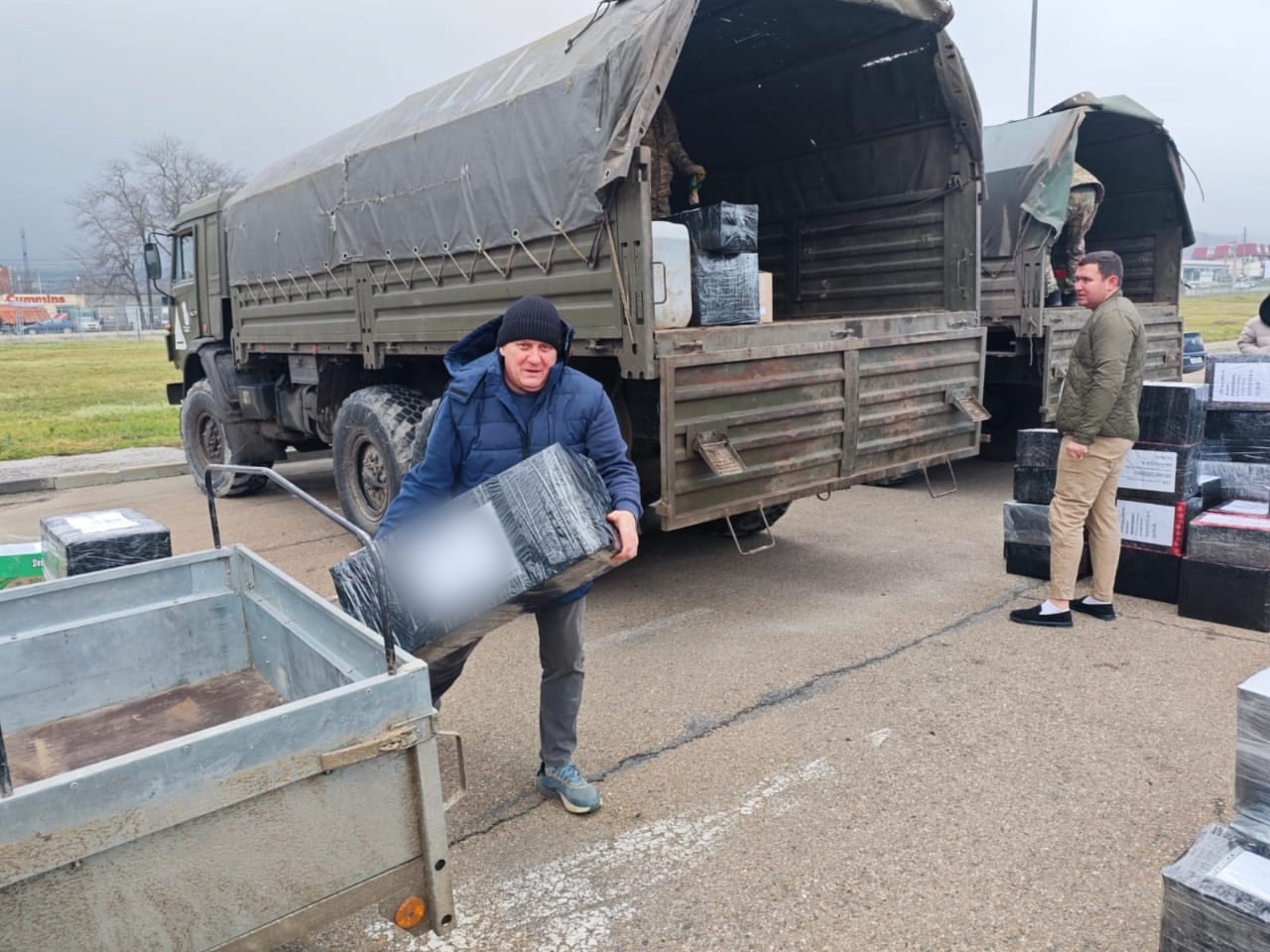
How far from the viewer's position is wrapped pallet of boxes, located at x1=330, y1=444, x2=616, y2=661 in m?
2.35

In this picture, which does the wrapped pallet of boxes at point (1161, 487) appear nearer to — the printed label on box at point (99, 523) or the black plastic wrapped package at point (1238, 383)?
the black plastic wrapped package at point (1238, 383)

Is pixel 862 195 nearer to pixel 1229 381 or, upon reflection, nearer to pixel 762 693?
pixel 1229 381

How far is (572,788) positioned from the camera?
307 cm

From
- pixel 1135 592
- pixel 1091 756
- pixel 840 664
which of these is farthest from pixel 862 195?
pixel 1091 756

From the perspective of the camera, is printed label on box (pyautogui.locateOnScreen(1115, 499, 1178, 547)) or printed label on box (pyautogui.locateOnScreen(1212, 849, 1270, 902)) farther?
printed label on box (pyautogui.locateOnScreen(1115, 499, 1178, 547))

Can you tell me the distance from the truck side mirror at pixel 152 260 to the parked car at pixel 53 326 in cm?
6033

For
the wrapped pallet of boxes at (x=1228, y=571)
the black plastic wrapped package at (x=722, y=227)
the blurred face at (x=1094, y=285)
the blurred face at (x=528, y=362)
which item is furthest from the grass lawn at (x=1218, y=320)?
the blurred face at (x=528, y=362)

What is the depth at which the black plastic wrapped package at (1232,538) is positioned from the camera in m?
4.52

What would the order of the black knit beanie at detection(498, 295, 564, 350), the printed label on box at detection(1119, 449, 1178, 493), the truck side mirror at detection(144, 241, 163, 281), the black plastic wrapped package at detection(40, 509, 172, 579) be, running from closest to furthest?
the black knit beanie at detection(498, 295, 564, 350) → the black plastic wrapped package at detection(40, 509, 172, 579) → the printed label on box at detection(1119, 449, 1178, 493) → the truck side mirror at detection(144, 241, 163, 281)

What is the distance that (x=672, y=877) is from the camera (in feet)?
8.92

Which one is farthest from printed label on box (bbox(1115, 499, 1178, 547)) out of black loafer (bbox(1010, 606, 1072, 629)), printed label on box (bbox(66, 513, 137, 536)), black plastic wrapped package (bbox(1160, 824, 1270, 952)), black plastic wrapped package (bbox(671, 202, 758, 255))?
printed label on box (bbox(66, 513, 137, 536))

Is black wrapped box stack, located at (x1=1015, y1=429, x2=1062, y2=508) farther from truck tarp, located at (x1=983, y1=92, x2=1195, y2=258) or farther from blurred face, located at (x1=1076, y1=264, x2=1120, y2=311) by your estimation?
truck tarp, located at (x1=983, y1=92, x2=1195, y2=258)

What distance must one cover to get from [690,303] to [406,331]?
6.56ft

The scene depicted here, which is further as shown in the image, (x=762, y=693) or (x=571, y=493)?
(x=762, y=693)
